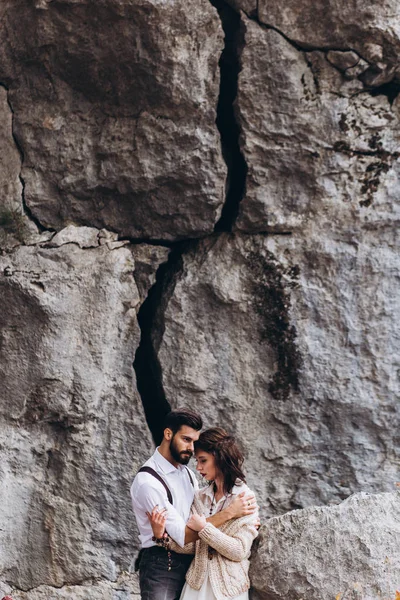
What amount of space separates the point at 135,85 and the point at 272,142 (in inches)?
32.9

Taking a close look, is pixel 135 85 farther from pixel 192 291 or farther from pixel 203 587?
pixel 203 587

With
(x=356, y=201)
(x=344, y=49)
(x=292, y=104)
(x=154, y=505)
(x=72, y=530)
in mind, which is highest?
(x=344, y=49)

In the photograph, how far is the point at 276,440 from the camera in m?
4.73

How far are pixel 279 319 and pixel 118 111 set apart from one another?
1.50 meters

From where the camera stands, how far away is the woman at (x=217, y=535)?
3230mm

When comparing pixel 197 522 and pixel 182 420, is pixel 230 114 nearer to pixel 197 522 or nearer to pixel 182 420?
pixel 182 420

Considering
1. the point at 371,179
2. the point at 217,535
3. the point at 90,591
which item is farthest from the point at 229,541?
A: the point at 371,179

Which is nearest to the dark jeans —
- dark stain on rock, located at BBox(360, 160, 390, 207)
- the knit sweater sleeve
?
the knit sweater sleeve

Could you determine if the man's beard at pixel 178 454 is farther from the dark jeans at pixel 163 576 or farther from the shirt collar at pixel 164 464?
the dark jeans at pixel 163 576

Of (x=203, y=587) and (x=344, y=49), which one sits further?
(x=344, y=49)

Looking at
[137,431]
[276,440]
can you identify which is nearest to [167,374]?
[137,431]

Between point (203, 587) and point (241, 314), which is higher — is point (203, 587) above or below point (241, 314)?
below

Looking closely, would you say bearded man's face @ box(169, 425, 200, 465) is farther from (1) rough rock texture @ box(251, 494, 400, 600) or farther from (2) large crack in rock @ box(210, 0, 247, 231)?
(2) large crack in rock @ box(210, 0, 247, 231)

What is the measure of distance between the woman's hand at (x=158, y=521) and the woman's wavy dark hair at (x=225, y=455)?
29 centimetres
